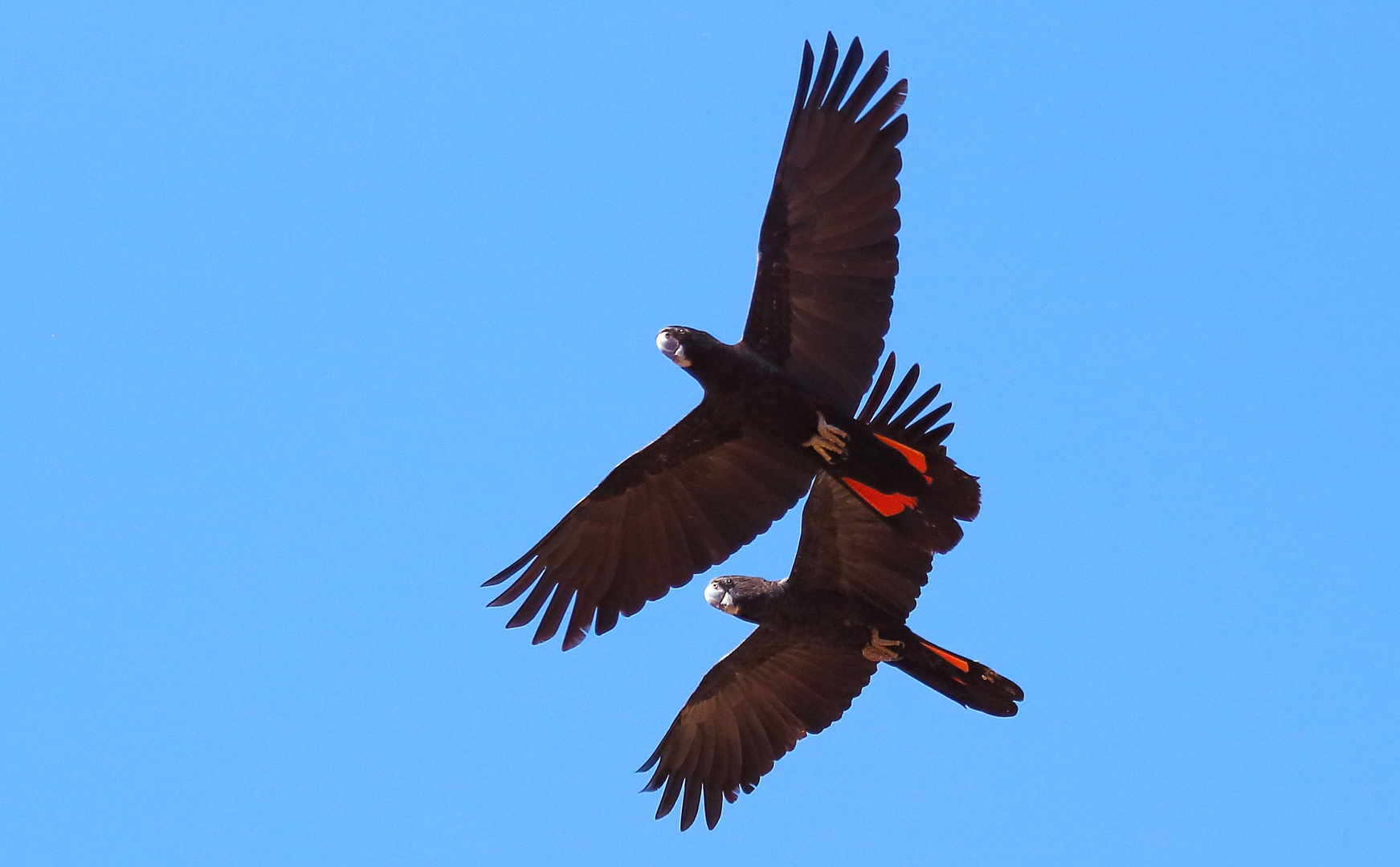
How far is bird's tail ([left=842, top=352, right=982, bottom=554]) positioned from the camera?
10.1 m

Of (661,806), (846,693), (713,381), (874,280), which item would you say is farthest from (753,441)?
(661,806)

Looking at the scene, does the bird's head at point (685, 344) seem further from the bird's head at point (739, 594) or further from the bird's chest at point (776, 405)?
the bird's head at point (739, 594)

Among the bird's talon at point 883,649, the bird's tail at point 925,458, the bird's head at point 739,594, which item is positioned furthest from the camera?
the bird's head at point 739,594

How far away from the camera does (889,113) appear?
10.1m

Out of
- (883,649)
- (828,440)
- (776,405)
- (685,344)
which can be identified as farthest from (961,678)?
(685,344)

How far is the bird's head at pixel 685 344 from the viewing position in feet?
33.9

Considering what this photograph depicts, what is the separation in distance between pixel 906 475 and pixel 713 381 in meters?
1.44

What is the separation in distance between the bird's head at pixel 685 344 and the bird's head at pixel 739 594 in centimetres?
221

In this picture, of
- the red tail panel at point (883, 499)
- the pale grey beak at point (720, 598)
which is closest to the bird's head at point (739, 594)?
the pale grey beak at point (720, 598)

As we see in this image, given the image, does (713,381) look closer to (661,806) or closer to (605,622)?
(605,622)

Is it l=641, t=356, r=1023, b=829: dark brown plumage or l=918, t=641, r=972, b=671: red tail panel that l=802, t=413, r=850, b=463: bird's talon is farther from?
l=918, t=641, r=972, b=671: red tail panel

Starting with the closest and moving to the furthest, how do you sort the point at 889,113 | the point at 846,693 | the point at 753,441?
1. the point at 889,113
2. the point at 753,441
3. the point at 846,693

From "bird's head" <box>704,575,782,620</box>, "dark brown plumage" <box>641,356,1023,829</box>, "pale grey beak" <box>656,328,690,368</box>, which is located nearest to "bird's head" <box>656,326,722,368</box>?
→ "pale grey beak" <box>656,328,690,368</box>

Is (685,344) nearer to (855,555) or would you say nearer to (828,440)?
(828,440)
